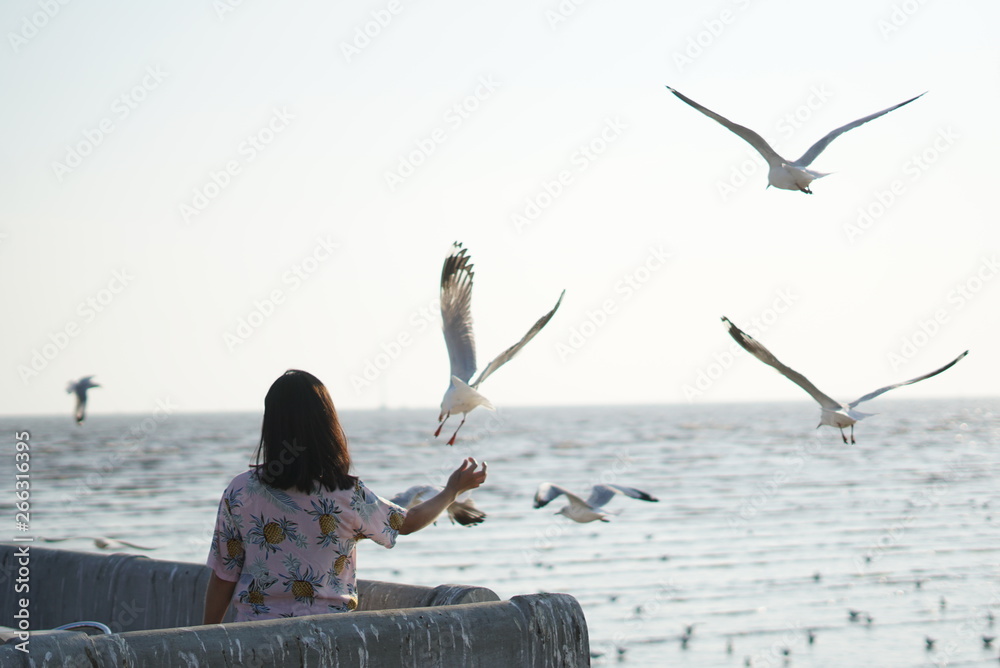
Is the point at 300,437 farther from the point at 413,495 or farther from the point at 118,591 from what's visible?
the point at 413,495

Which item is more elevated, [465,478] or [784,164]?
[784,164]

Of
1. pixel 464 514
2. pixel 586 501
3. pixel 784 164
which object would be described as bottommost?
pixel 586 501

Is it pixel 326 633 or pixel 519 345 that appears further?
pixel 519 345

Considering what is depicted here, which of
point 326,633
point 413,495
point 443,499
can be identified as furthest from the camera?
point 413,495

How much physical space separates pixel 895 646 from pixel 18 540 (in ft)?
28.9

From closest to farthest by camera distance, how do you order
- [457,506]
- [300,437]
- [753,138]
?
1. [300,437]
2. [457,506]
3. [753,138]

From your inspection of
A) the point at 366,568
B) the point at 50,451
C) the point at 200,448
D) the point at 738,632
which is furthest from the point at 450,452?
the point at 738,632

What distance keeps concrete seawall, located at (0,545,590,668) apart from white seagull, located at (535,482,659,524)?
4.42m

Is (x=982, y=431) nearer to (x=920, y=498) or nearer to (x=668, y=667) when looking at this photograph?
(x=920, y=498)

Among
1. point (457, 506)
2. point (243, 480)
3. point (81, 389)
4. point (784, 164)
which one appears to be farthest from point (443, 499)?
point (81, 389)

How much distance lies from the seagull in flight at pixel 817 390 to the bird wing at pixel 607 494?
2.02 m

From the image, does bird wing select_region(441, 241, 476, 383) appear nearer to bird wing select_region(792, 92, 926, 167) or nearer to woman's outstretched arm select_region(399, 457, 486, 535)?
bird wing select_region(792, 92, 926, 167)

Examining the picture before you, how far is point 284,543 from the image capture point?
3402mm

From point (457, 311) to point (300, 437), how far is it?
3845mm
